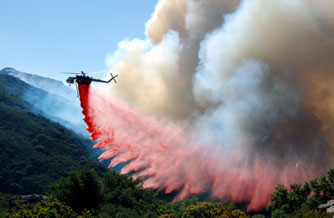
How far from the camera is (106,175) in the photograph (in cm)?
6762

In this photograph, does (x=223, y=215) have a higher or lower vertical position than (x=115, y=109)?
lower

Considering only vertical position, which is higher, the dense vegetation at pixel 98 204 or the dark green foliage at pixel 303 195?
the dark green foliage at pixel 303 195

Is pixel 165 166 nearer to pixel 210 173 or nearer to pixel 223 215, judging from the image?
pixel 210 173

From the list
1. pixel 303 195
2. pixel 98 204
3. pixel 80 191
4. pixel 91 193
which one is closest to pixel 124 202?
pixel 98 204

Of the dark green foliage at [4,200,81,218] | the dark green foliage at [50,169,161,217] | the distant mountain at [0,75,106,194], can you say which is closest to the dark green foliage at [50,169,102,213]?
the dark green foliage at [50,169,161,217]

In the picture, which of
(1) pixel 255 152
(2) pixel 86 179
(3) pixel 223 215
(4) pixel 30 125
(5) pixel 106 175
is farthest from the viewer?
(4) pixel 30 125

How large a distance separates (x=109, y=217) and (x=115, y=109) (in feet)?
120

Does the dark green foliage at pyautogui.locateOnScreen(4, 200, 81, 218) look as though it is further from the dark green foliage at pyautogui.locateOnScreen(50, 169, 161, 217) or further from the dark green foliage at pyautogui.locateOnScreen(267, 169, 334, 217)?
the dark green foliage at pyautogui.locateOnScreen(267, 169, 334, 217)

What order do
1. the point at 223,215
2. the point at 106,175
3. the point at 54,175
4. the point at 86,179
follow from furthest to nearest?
the point at 54,175 → the point at 106,175 → the point at 86,179 → the point at 223,215

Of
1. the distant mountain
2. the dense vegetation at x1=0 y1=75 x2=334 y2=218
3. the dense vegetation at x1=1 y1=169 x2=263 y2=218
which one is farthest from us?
the distant mountain

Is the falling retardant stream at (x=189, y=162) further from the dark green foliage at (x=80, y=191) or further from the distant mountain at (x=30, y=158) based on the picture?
the distant mountain at (x=30, y=158)

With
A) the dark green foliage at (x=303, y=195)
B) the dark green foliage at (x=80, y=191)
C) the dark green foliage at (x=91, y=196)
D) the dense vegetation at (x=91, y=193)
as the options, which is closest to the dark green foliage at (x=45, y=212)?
the dense vegetation at (x=91, y=193)

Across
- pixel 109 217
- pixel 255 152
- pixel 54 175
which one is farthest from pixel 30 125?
pixel 109 217

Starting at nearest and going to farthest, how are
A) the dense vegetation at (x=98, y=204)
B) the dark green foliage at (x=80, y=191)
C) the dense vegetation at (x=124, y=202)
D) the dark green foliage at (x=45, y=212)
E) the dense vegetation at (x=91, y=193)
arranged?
the dark green foliage at (x=45, y=212) < the dense vegetation at (x=98, y=204) < the dense vegetation at (x=124, y=202) < the dense vegetation at (x=91, y=193) < the dark green foliage at (x=80, y=191)
